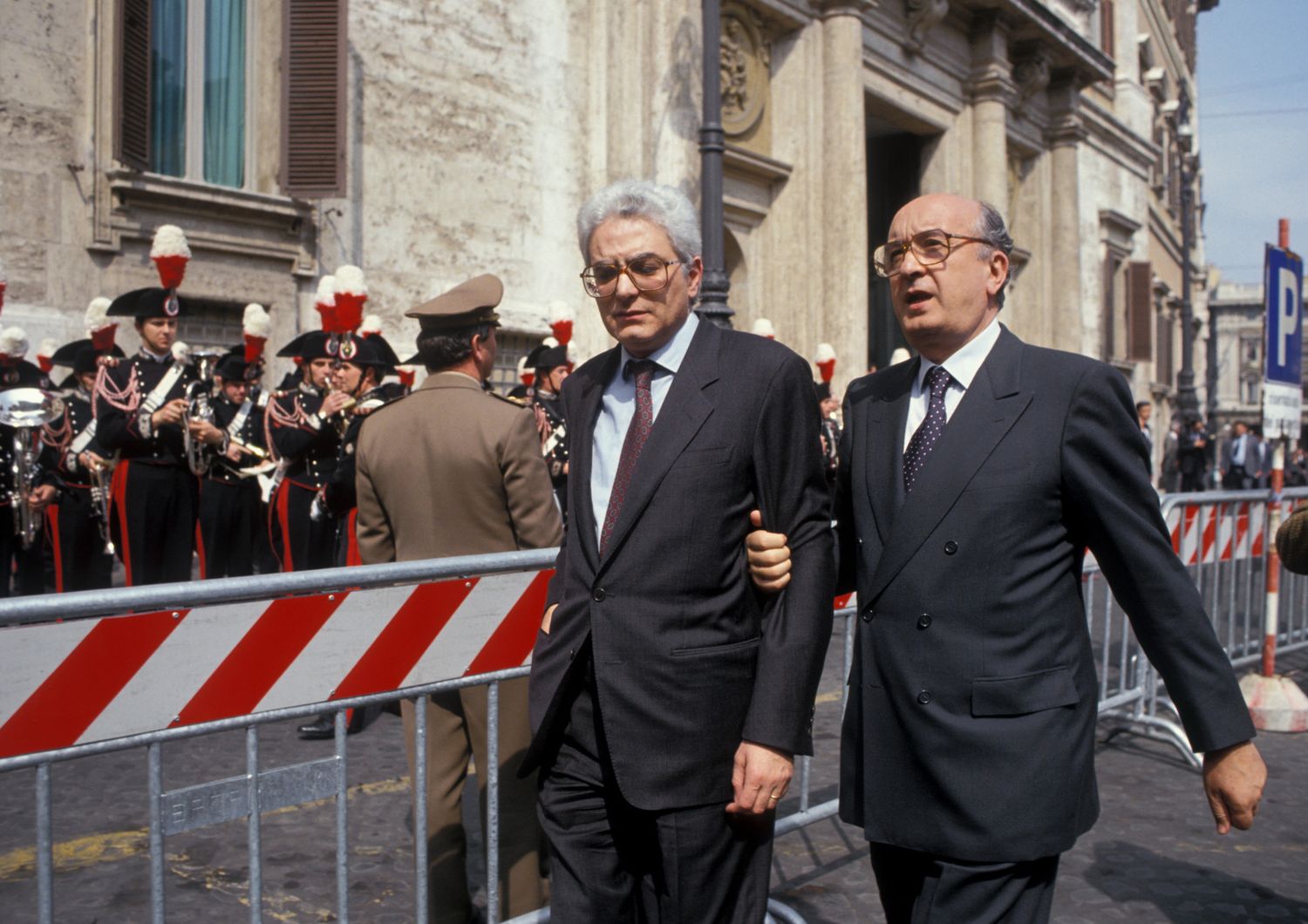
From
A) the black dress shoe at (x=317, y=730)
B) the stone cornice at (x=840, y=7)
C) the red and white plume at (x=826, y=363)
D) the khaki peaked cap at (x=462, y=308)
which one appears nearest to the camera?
the khaki peaked cap at (x=462, y=308)

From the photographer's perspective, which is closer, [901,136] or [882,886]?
[882,886]

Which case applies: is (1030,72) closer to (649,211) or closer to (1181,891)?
(1181,891)

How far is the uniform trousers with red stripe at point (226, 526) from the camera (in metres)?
9.26

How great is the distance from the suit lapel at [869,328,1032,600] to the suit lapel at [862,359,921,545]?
56 mm

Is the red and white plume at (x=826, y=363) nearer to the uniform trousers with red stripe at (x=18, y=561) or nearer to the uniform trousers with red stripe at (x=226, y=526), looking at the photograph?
the uniform trousers with red stripe at (x=226, y=526)

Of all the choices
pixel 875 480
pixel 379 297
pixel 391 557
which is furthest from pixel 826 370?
pixel 875 480

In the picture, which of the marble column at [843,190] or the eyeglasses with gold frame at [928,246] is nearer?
the eyeglasses with gold frame at [928,246]

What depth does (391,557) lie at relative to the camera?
4.34 meters

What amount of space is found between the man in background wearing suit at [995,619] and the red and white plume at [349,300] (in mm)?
7368

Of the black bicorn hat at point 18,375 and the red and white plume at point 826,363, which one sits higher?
the red and white plume at point 826,363

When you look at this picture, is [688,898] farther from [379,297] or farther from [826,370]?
[826,370]

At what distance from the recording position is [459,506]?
13.6 ft

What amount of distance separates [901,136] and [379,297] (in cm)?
1683

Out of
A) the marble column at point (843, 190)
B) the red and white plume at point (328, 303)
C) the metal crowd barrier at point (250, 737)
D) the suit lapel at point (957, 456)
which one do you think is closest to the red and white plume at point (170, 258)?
the red and white plume at point (328, 303)
